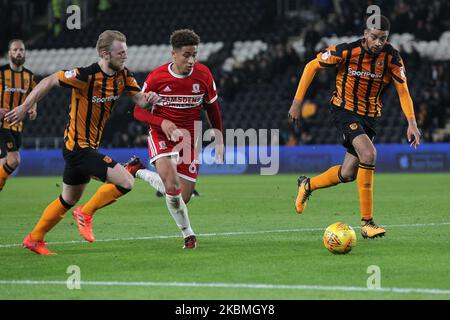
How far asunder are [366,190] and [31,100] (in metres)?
3.61

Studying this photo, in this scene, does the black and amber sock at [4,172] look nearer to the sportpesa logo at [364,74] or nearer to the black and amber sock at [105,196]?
the black and amber sock at [105,196]

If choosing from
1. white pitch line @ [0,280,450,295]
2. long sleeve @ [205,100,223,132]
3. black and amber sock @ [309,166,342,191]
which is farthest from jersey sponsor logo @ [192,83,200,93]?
white pitch line @ [0,280,450,295]

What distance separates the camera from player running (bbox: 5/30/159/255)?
8.62 metres

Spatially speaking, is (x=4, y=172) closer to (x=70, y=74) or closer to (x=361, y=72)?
(x=70, y=74)

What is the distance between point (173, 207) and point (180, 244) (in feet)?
1.60

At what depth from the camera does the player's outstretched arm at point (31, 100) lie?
793 cm

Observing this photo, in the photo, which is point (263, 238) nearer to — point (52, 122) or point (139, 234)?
point (139, 234)

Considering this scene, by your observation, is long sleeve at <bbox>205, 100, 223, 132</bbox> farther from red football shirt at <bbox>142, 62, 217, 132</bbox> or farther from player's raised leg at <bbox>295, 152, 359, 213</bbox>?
player's raised leg at <bbox>295, 152, 359, 213</bbox>

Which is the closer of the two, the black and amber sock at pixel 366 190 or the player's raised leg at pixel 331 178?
the black and amber sock at pixel 366 190

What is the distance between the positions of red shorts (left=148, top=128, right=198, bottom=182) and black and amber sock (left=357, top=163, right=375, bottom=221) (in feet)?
5.71

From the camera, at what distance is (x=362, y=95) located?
33.6 ft

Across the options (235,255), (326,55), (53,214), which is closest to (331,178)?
(326,55)

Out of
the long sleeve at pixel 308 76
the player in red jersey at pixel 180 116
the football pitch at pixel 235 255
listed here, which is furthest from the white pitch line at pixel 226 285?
the long sleeve at pixel 308 76
